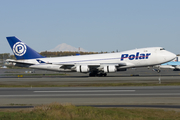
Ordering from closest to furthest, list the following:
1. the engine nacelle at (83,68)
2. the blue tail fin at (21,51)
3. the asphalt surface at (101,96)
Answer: the asphalt surface at (101,96), the engine nacelle at (83,68), the blue tail fin at (21,51)

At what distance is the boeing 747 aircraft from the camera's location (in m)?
48.8

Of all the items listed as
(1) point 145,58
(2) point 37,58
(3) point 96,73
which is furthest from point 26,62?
(1) point 145,58

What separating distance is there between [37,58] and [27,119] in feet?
141

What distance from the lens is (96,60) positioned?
5112 centimetres

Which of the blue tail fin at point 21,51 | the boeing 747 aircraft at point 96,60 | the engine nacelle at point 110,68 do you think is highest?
the blue tail fin at point 21,51

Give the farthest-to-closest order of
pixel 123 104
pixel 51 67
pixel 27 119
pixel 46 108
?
pixel 51 67
pixel 123 104
pixel 46 108
pixel 27 119

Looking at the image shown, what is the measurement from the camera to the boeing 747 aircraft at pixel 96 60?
48.8 meters

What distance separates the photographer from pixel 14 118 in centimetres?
1197

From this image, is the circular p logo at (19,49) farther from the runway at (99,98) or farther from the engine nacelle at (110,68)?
the runway at (99,98)

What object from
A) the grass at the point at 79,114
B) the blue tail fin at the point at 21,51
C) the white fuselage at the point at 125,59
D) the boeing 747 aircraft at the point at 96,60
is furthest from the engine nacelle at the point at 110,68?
the grass at the point at 79,114

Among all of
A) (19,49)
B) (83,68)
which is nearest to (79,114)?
(83,68)

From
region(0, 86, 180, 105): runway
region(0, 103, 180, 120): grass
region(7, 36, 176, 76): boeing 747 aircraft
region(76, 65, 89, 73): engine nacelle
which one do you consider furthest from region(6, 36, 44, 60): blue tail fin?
region(0, 103, 180, 120): grass

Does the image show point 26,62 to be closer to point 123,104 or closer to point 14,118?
point 123,104

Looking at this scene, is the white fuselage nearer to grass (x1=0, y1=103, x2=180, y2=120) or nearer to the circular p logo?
the circular p logo
